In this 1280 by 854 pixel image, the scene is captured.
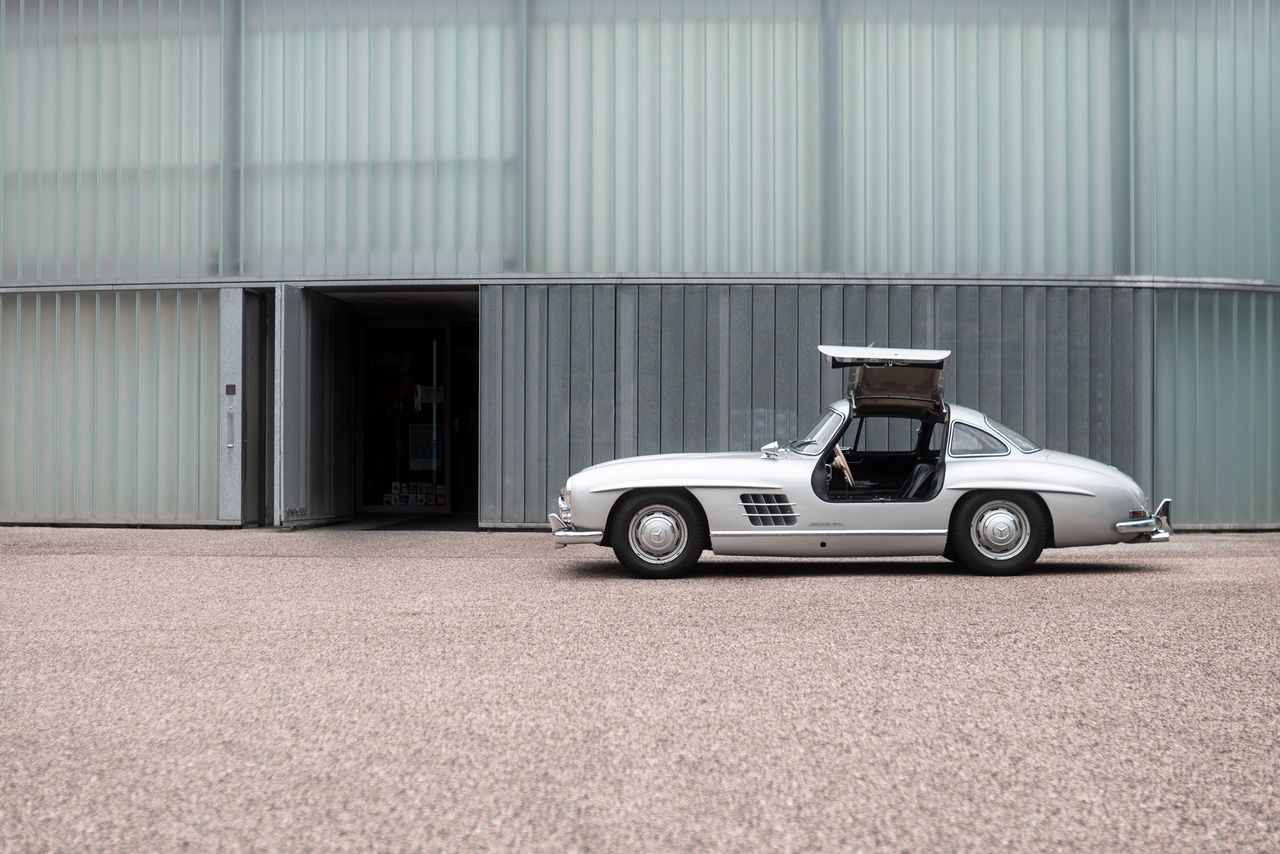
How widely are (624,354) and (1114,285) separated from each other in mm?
5345

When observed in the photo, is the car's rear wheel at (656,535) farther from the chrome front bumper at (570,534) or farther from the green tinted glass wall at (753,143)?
the green tinted glass wall at (753,143)

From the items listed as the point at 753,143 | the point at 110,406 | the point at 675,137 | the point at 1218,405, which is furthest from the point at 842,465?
the point at 110,406

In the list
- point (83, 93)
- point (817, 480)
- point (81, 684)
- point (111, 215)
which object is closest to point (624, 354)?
point (817, 480)

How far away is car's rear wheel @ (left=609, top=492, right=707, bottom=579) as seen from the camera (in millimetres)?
8562

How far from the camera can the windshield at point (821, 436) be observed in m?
8.91

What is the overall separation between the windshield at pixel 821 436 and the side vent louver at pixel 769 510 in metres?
0.47

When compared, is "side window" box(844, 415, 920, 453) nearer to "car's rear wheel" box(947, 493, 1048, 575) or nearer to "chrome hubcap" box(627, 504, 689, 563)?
"car's rear wheel" box(947, 493, 1048, 575)

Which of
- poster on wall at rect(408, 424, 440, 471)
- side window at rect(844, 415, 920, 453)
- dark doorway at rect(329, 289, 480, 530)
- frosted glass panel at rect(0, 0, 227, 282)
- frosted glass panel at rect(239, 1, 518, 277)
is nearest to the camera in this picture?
side window at rect(844, 415, 920, 453)

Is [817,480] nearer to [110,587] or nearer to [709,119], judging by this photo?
[110,587]

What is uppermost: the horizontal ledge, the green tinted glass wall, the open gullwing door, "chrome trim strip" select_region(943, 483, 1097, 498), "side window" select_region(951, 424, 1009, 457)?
the green tinted glass wall

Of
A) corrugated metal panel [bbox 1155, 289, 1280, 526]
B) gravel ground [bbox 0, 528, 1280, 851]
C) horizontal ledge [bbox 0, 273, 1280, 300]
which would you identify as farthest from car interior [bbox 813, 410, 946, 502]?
corrugated metal panel [bbox 1155, 289, 1280, 526]

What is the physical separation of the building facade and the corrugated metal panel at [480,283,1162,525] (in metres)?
0.03

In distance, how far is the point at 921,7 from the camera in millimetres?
13484

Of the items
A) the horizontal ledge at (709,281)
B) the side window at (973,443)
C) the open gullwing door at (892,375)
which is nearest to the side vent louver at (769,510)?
the open gullwing door at (892,375)
